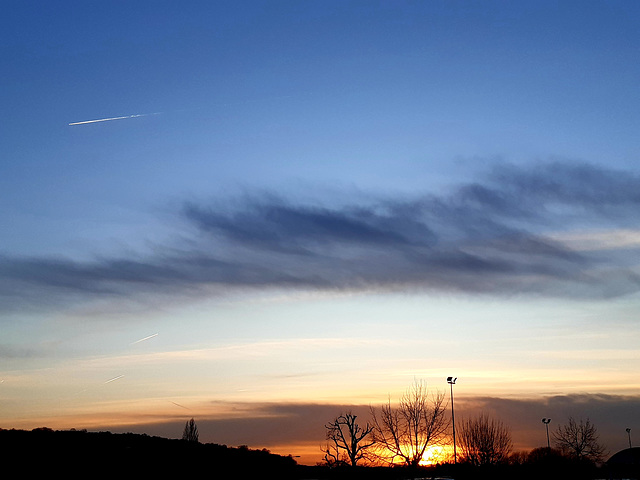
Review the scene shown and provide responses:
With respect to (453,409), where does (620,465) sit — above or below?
below

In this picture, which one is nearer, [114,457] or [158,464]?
[114,457]

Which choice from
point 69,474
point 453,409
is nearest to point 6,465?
point 69,474

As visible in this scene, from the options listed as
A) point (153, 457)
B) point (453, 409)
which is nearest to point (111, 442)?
point (153, 457)

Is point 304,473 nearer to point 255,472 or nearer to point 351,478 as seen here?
point 351,478

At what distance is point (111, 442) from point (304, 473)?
27.0 m

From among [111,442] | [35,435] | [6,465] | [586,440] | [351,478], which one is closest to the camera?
[6,465]

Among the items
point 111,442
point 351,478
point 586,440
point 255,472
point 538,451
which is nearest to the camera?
point 111,442

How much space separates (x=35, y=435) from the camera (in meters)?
67.0

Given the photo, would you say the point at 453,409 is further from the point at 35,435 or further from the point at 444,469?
the point at 35,435

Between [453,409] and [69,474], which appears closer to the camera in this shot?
[69,474]

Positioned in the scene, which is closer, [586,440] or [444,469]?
[444,469]

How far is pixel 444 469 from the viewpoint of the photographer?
80750 mm

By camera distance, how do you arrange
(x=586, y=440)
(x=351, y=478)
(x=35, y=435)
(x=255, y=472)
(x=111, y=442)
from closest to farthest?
(x=35, y=435) → (x=111, y=442) → (x=255, y=472) → (x=351, y=478) → (x=586, y=440)

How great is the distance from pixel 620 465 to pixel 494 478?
28635 mm
